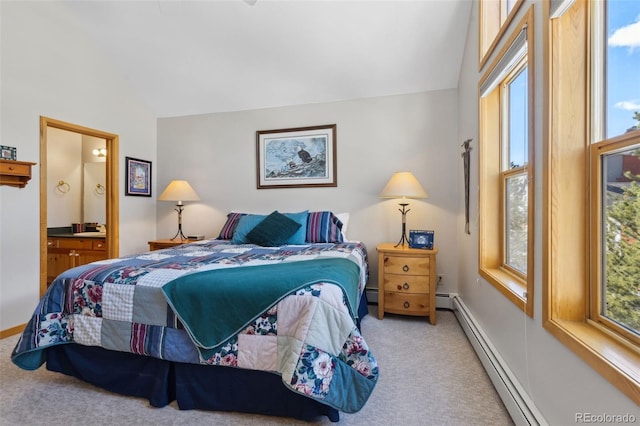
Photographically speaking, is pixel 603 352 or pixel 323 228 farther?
pixel 323 228

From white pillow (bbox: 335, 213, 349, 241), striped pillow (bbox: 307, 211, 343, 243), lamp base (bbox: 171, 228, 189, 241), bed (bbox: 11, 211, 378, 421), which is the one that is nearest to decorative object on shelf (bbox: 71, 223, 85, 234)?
lamp base (bbox: 171, 228, 189, 241)

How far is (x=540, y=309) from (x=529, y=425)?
505 millimetres

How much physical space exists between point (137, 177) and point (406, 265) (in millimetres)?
3492

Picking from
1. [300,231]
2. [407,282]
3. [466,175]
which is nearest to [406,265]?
[407,282]

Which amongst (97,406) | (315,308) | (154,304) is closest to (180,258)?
(154,304)

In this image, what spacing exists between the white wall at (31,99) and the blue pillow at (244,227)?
181 centimetres

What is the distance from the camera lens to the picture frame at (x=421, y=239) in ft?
9.61

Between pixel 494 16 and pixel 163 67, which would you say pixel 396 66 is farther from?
pixel 163 67

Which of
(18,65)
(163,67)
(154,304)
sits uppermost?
(163,67)

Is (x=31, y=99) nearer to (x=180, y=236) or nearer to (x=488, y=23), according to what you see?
(x=180, y=236)

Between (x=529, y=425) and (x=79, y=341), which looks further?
(x=79, y=341)

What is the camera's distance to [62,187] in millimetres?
4445

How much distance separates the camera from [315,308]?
1.40 m

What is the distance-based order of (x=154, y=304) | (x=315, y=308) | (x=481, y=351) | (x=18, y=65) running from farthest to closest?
(x=18, y=65) → (x=481, y=351) → (x=154, y=304) → (x=315, y=308)
